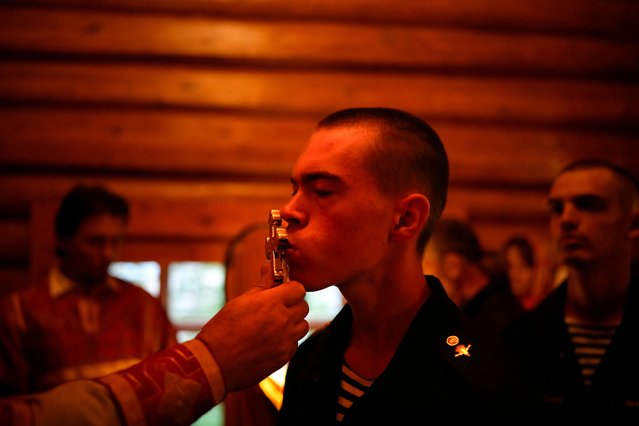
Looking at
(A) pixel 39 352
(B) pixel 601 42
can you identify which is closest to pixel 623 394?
(A) pixel 39 352

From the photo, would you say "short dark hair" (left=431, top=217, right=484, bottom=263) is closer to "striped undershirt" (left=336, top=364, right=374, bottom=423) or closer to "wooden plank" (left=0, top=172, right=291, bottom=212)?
"wooden plank" (left=0, top=172, right=291, bottom=212)

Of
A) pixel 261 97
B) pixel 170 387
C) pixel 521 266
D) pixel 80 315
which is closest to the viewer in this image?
pixel 170 387

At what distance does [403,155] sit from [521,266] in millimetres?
3848

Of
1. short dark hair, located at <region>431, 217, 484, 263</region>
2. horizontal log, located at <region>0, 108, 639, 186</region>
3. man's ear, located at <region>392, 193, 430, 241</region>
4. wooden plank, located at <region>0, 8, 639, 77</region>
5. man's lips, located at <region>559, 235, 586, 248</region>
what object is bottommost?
short dark hair, located at <region>431, 217, 484, 263</region>

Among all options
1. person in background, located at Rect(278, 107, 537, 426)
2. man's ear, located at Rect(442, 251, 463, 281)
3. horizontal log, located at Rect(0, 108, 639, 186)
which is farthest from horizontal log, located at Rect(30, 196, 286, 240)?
person in background, located at Rect(278, 107, 537, 426)

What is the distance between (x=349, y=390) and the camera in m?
1.61

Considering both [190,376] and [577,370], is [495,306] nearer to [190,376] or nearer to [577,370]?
[577,370]

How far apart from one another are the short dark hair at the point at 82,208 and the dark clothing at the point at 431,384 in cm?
216

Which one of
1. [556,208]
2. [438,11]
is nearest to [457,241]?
[556,208]

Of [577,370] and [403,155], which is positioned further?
[577,370]

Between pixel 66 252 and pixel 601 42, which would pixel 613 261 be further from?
pixel 601 42

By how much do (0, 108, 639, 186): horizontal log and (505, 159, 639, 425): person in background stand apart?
3083 millimetres

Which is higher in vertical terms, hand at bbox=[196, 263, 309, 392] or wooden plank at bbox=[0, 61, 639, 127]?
wooden plank at bbox=[0, 61, 639, 127]

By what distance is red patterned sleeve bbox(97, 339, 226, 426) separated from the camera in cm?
127
